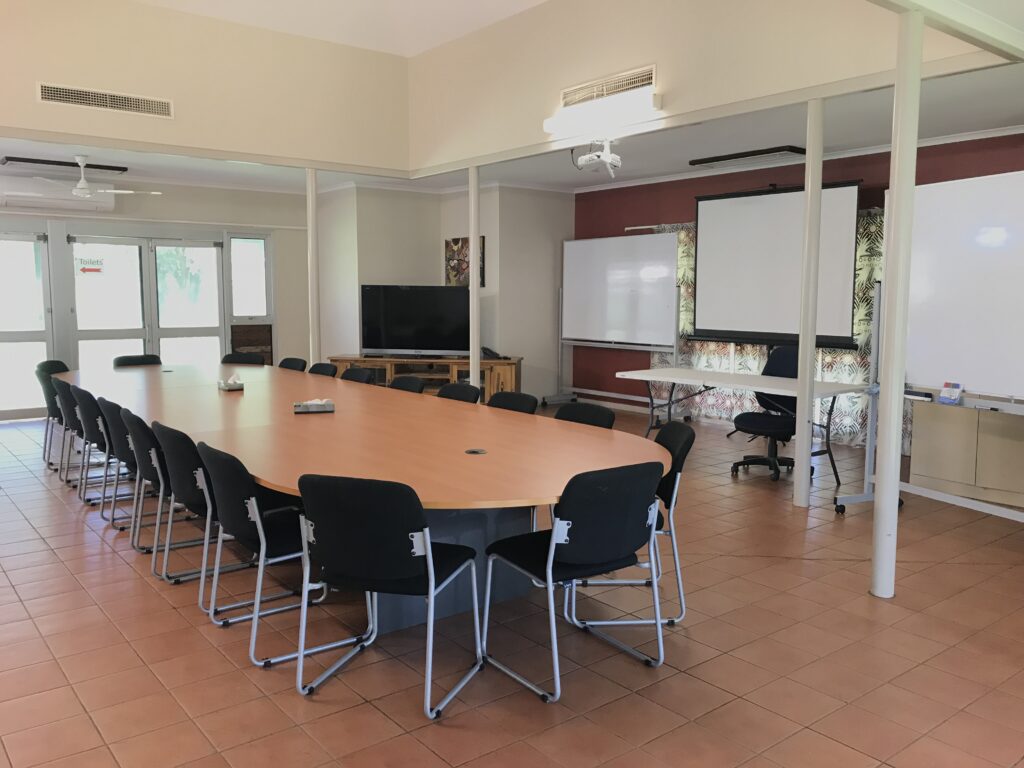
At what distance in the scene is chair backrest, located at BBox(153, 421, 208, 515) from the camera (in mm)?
3518

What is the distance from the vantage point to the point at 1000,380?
451 centimetres

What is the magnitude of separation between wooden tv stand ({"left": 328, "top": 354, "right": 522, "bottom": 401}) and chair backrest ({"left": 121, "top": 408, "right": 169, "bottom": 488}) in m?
5.12

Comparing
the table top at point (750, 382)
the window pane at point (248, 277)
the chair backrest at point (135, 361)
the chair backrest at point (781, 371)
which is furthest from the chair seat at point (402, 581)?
the window pane at point (248, 277)

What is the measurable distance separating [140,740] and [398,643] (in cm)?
105

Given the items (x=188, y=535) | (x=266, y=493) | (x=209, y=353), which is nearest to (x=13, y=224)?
(x=209, y=353)

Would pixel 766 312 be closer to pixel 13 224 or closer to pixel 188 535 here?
pixel 188 535

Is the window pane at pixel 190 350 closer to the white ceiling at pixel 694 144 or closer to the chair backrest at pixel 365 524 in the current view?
the white ceiling at pixel 694 144

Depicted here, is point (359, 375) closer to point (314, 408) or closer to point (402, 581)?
point (314, 408)

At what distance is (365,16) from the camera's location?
7.29m

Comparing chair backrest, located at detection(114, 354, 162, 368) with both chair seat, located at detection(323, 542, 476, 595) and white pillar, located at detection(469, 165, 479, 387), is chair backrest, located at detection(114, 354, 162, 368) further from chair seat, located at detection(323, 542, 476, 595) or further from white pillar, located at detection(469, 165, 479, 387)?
chair seat, located at detection(323, 542, 476, 595)

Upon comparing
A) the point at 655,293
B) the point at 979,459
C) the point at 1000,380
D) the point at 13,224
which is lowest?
the point at 979,459

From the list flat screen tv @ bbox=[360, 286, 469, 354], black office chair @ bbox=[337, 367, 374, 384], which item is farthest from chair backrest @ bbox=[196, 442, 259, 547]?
flat screen tv @ bbox=[360, 286, 469, 354]

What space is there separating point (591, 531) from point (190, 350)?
29.2 feet

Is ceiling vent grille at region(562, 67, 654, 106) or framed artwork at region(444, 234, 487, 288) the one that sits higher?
ceiling vent grille at region(562, 67, 654, 106)
